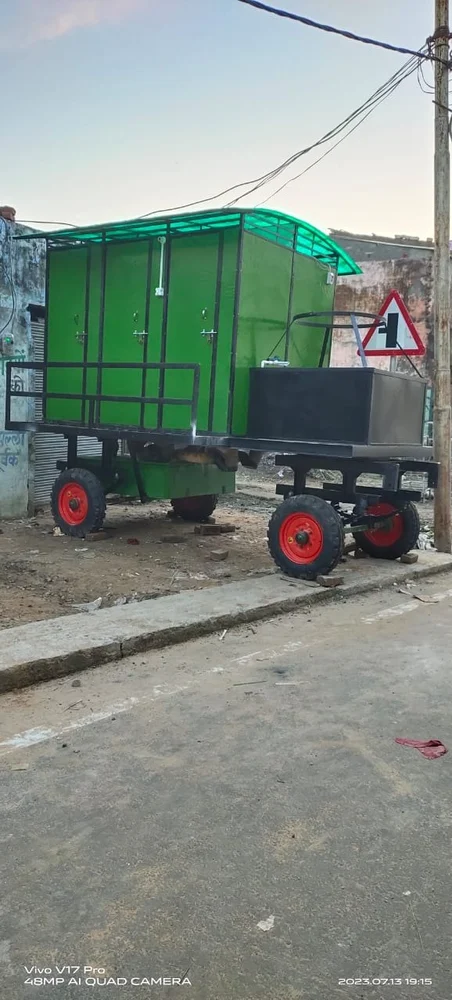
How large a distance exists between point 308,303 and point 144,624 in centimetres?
498

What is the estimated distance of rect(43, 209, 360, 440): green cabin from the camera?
26.5 ft

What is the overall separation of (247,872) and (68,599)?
14.0 ft

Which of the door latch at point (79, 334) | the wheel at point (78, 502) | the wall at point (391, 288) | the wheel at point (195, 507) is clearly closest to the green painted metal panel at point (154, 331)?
the door latch at point (79, 334)

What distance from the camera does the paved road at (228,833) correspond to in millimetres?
2307

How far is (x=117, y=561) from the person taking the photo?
27.7ft

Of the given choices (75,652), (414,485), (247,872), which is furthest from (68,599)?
(414,485)

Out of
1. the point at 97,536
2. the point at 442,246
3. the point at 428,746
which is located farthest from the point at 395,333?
the point at 428,746

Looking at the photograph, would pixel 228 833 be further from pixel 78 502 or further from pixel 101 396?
pixel 78 502

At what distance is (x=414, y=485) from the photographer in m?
16.0

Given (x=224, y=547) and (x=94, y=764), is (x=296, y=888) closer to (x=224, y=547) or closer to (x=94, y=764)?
(x=94, y=764)

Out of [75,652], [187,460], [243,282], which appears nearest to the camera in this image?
[75,652]

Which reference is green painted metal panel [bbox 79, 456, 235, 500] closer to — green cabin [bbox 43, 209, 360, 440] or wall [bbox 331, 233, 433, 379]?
green cabin [bbox 43, 209, 360, 440]

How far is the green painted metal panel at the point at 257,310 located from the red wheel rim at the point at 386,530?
1979mm

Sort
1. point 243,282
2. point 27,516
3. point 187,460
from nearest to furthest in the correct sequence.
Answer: point 243,282 < point 187,460 < point 27,516
